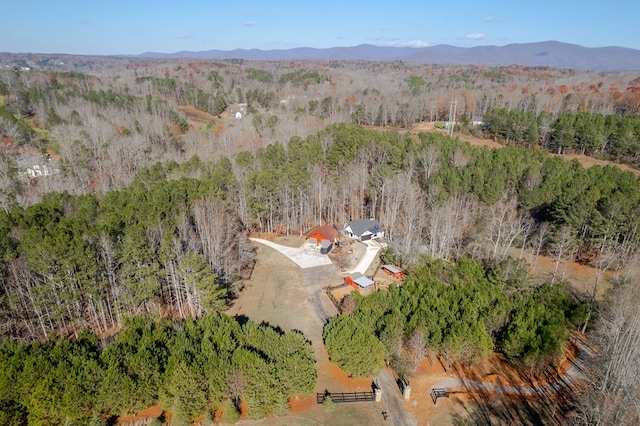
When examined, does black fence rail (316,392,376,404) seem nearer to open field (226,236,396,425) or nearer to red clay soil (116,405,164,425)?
open field (226,236,396,425)

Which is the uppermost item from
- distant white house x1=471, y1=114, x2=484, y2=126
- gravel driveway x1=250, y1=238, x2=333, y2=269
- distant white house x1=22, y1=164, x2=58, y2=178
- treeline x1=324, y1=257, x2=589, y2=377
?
distant white house x1=471, y1=114, x2=484, y2=126

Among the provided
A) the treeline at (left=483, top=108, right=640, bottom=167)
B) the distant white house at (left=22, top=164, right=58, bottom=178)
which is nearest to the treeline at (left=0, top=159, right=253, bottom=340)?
the distant white house at (left=22, top=164, right=58, bottom=178)

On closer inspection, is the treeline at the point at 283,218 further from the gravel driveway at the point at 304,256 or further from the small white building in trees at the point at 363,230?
the gravel driveway at the point at 304,256

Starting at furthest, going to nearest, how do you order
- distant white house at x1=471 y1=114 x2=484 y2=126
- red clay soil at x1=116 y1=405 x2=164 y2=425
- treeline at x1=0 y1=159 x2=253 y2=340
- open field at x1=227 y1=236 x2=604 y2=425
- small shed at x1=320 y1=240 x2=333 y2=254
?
distant white house at x1=471 y1=114 x2=484 y2=126
small shed at x1=320 y1=240 x2=333 y2=254
treeline at x1=0 y1=159 x2=253 y2=340
open field at x1=227 y1=236 x2=604 y2=425
red clay soil at x1=116 y1=405 x2=164 y2=425

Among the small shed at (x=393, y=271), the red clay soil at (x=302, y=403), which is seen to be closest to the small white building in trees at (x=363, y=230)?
the small shed at (x=393, y=271)

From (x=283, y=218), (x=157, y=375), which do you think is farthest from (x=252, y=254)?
(x=157, y=375)

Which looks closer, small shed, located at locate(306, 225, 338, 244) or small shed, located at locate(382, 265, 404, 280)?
small shed, located at locate(382, 265, 404, 280)

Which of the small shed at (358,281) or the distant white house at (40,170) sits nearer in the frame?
the small shed at (358,281)
